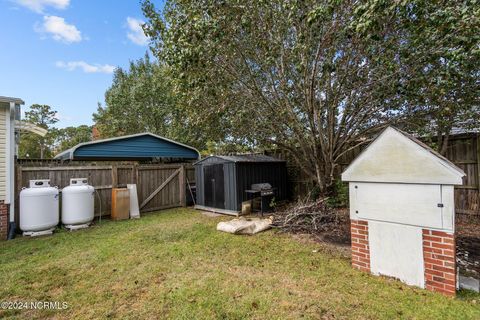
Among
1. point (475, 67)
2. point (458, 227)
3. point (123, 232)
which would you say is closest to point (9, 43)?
point (123, 232)

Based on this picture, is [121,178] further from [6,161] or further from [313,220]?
[313,220]

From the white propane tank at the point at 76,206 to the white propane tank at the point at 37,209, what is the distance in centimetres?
27

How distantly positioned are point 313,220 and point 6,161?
713cm

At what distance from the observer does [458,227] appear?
211 inches

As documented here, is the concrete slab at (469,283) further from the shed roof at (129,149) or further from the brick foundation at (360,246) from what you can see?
the shed roof at (129,149)

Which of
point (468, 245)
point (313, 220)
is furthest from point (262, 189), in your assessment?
point (468, 245)

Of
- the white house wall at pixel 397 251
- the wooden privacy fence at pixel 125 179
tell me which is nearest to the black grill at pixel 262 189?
the wooden privacy fence at pixel 125 179

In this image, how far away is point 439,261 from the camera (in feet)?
8.89

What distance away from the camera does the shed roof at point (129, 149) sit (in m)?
7.82

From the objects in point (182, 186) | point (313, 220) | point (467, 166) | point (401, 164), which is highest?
point (401, 164)

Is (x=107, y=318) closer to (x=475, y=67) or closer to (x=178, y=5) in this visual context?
(x=178, y=5)

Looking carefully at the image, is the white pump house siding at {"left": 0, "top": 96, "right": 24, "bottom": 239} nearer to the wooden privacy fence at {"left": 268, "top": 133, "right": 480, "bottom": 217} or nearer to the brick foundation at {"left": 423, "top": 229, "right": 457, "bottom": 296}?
the brick foundation at {"left": 423, "top": 229, "right": 457, "bottom": 296}

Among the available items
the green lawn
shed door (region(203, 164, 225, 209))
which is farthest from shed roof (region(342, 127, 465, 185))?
shed door (region(203, 164, 225, 209))

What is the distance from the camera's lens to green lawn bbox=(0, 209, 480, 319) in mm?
2500
